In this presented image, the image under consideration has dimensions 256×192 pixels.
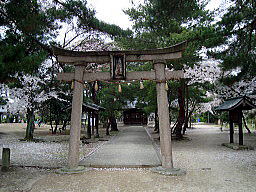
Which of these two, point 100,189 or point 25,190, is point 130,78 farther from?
point 25,190

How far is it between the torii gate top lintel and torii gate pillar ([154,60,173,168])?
289 mm

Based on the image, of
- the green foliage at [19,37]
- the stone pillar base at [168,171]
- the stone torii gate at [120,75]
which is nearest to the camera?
the green foliage at [19,37]

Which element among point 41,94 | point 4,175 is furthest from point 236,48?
point 41,94

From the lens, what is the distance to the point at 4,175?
6.24 m

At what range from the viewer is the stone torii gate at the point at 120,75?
666 centimetres

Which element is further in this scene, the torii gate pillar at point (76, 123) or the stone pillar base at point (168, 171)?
the torii gate pillar at point (76, 123)

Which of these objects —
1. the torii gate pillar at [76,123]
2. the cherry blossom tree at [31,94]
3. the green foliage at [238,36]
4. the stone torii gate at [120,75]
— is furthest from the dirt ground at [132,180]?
the cherry blossom tree at [31,94]

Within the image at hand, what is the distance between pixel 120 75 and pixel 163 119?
199 cm

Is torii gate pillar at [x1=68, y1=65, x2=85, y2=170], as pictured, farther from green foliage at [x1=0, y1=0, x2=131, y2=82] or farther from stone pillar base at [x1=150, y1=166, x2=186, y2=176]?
stone pillar base at [x1=150, y1=166, x2=186, y2=176]

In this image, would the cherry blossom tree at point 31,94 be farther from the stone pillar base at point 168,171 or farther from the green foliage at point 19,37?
the stone pillar base at point 168,171

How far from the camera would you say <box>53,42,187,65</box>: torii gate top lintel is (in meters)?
6.99

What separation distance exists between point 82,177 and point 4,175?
93.6 inches

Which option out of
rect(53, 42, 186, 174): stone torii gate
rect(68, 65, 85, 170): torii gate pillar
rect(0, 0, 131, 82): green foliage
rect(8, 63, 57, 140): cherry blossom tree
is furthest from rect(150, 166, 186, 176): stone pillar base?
rect(8, 63, 57, 140): cherry blossom tree

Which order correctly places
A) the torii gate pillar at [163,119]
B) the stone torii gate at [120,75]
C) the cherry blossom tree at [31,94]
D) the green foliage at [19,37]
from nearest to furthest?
the green foliage at [19,37]
the torii gate pillar at [163,119]
the stone torii gate at [120,75]
the cherry blossom tree at [31,94]
